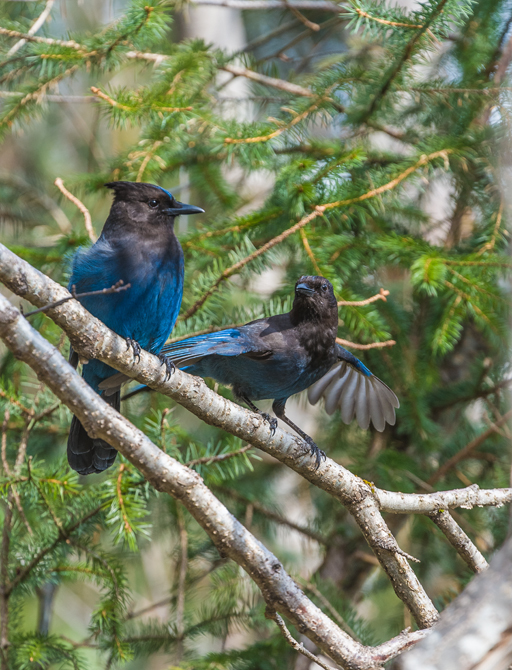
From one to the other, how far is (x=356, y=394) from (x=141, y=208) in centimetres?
165

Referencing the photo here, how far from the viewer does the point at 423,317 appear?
441 centimetres

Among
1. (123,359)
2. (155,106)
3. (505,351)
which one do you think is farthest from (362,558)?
(155,106)

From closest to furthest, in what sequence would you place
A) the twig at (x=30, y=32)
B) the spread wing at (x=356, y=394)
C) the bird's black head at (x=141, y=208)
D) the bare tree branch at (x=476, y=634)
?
the bare tree branch at (x=476, y=634), the bird's black head at (x=141, y=208), the twig at (x=30, y=32), the spread wing at (x=356, y=394)

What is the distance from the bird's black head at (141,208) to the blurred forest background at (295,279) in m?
0.30

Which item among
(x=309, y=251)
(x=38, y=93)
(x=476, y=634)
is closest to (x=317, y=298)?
(x=309, y=251)

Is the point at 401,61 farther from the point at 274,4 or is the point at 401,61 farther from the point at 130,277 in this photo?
the point at 274,4

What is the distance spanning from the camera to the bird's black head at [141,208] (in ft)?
11.5

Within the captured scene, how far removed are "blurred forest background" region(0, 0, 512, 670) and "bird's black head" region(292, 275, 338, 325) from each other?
0.08 metres

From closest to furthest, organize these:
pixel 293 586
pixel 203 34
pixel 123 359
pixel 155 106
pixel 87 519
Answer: pixel 293 586
pixel 123 359
pixel 87 519
pixel 155 106
pixel 203 34

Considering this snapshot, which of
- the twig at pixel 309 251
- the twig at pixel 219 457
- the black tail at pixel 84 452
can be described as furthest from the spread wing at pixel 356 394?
the black tail at pixel 84 452

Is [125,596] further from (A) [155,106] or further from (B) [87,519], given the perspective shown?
(A) [155,106]

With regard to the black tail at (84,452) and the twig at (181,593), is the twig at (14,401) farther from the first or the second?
the twig at (181,593)

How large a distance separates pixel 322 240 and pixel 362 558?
2017mm

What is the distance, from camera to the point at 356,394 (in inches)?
161
